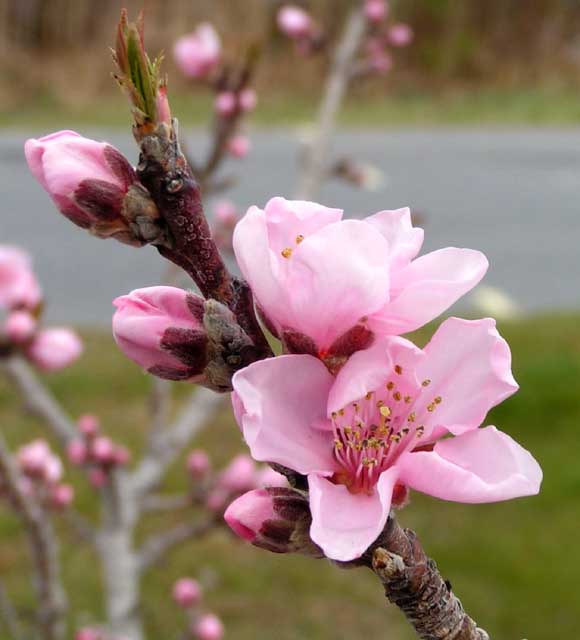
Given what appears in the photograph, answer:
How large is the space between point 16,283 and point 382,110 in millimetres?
10886

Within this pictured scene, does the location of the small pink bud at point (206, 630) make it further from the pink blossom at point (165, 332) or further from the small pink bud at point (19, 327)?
the pink blossom at point (165, 332)

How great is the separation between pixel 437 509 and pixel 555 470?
58 cm

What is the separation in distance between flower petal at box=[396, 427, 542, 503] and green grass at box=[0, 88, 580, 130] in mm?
10576

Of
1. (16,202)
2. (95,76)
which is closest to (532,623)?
(16,202)

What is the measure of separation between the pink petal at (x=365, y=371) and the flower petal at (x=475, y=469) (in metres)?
0.06

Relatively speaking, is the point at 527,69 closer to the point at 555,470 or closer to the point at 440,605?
the point at 555,470

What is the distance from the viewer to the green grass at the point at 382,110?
1155 cm

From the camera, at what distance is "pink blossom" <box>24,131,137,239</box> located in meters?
0.75

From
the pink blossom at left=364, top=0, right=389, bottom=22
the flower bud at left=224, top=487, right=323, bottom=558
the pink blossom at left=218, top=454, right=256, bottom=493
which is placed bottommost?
the pink blossom at left=218, top=454, right=256, bottom=493

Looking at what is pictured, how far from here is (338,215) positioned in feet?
2.47

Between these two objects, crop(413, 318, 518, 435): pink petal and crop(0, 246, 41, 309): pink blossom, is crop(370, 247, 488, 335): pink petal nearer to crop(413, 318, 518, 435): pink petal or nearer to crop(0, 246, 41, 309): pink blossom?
crop(413, 318, 518, 435): pink petal

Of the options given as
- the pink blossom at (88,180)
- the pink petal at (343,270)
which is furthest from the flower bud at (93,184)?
the pink petal at (343,270)

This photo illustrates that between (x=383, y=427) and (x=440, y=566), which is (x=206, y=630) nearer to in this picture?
(x=440, y=566)

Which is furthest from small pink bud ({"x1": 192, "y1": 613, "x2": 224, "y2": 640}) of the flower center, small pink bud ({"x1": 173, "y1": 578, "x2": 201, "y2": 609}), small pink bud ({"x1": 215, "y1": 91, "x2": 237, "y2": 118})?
the flower center
